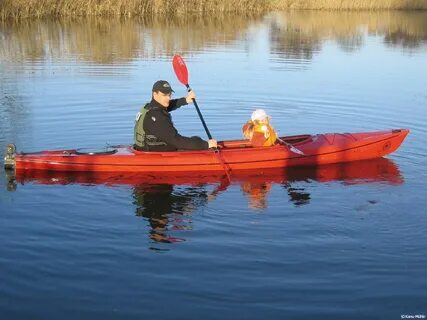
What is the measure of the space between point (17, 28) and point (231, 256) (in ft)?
61.8

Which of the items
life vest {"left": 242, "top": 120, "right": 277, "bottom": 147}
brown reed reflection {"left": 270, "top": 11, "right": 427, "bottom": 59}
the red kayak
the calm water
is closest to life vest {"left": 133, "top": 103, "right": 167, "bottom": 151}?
the red kayak

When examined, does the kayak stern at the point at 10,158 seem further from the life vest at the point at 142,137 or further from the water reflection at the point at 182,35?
the water reflection at the point at 182,35

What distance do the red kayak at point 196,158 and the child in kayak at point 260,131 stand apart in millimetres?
108

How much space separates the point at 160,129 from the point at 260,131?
1.30 metres

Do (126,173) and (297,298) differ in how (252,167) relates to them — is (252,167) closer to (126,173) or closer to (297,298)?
(126,173)

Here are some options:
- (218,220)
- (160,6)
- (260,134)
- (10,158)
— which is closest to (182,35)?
(160,6)

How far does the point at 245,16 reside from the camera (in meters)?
29.6

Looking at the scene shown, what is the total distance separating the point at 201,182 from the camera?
26.1ft

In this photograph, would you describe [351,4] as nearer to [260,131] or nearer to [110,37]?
[110,37]

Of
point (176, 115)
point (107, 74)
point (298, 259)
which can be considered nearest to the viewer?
point (298, 259)

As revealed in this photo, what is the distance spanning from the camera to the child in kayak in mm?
8281

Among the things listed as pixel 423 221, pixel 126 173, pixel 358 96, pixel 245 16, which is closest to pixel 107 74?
pixel 358 96

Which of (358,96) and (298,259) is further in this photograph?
(358,96)

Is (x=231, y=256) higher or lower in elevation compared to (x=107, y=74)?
lower
